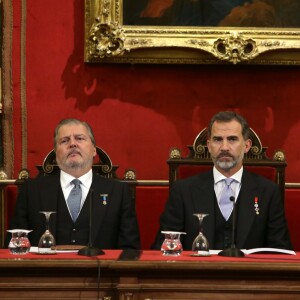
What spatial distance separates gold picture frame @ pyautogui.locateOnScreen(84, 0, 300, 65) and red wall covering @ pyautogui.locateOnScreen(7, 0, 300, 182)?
0.11m

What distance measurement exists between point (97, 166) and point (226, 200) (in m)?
0.95

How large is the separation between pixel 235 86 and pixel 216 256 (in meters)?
2.29

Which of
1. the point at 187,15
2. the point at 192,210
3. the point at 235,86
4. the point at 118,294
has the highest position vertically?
the point at 187,15

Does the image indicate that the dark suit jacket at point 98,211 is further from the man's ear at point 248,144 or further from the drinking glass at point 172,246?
the drinking glass at point 172,246

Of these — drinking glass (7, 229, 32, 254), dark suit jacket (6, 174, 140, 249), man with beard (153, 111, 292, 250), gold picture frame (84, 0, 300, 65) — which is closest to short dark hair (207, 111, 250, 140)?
man with beard (153, 111, 292, 250)

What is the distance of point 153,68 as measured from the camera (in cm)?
595

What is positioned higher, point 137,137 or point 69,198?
point 137,137

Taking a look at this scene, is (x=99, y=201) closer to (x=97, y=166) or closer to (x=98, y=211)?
(x=98, y=211)

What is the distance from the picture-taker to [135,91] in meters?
5.95

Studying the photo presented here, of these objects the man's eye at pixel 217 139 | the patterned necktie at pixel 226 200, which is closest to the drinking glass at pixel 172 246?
the patterned necktie at pixel 226 200

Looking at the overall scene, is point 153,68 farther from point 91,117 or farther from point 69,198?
point 69,198

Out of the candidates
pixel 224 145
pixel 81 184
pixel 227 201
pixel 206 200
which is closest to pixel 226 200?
pixel 227 201

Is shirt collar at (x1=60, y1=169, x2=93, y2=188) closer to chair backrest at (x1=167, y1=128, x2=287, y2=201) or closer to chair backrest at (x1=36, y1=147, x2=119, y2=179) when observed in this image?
chair backrest at (x1=36, y1=147, x2=119, y2=179)

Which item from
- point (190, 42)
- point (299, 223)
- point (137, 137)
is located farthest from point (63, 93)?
point (299, 223)
